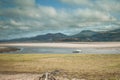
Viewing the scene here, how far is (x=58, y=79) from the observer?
21516 millimetres

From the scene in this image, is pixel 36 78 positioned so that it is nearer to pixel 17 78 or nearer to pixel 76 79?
pixel 17 78

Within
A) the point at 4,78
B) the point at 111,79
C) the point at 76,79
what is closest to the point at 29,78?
the point at 4,78

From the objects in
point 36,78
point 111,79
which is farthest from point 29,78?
point 111,79

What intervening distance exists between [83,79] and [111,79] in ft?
10.0

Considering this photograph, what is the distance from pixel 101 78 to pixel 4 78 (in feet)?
37.5

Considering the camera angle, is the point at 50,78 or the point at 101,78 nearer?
the point at 50,78

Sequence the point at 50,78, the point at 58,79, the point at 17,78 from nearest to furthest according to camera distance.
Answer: the point at 50,78 < the point at 58,79 < the point at 17,78

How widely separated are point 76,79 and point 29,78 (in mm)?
5327

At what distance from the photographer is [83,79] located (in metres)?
22.0

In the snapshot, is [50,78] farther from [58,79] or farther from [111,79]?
[111,79]

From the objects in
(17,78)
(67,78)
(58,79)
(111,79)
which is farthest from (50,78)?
(111,79)

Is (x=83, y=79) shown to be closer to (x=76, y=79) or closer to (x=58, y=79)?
(x=76, y=79)

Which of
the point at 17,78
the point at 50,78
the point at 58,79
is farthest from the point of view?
the point at 17,78

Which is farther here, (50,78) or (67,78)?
(67,78)
